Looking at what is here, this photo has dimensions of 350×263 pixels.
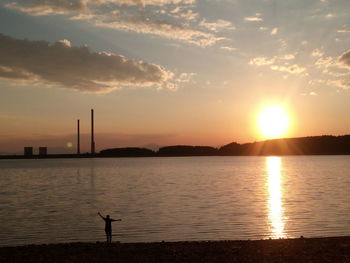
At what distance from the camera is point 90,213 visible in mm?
46969

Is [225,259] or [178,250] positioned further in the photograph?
[178,250]

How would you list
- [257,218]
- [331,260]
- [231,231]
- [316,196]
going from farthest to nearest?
[316,196]
[257,218]
[231,231]
[331,260]

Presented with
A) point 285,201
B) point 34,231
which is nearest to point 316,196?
point 285,201

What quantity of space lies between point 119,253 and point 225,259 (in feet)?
18.8

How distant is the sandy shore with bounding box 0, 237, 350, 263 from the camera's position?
20516mm

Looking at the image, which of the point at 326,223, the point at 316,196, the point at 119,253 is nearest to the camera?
the point at 119,253

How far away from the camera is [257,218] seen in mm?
42031

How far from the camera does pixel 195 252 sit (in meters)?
22.2

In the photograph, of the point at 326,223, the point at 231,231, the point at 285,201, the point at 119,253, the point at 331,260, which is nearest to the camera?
the point at 331,260

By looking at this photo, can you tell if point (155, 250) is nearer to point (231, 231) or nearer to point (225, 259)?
point (225, 259)

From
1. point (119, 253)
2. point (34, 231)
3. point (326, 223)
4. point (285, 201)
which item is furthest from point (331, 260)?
point (285, 201)

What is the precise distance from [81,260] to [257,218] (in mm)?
25241

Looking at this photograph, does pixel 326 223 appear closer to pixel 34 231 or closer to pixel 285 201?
pixel 285 201

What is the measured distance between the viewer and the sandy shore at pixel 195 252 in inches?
808
